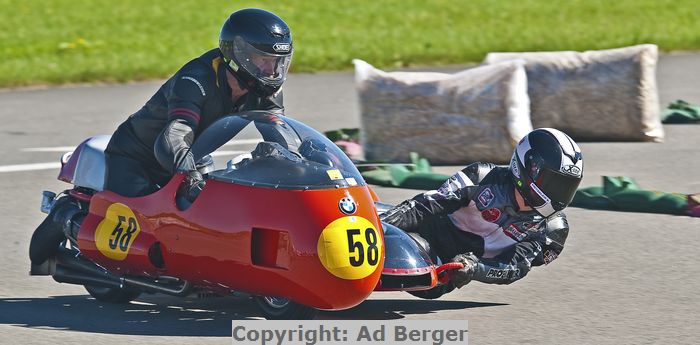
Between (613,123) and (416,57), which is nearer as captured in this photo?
(613,123)

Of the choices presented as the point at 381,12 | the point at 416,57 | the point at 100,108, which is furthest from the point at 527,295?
the point at 381,12

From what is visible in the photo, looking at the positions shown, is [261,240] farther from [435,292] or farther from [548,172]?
[548,172]

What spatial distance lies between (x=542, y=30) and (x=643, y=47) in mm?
8429

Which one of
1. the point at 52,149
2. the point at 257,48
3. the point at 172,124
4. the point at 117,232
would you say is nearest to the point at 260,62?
the point at 257,48

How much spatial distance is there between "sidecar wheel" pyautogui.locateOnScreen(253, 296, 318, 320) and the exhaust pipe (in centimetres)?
45

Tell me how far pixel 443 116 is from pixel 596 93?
80.1 inches

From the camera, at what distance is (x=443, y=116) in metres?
13.2

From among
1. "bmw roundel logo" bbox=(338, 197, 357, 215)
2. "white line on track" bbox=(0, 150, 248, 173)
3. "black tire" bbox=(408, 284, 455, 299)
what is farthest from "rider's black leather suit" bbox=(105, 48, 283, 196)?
"white line on track" bbox=(0, 150, 248, 173)

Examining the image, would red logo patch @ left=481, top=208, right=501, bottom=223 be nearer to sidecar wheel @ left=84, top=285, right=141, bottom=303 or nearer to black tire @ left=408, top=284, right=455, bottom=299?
black tire @ left=408, top=284, right=455, bottom=299

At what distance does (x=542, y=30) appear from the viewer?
75.3ft

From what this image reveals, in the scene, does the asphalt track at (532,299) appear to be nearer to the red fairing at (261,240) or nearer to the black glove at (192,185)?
the red fairing at (261,240)

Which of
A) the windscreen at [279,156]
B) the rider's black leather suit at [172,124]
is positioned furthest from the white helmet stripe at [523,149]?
the rider's black leather suit at [172,124]

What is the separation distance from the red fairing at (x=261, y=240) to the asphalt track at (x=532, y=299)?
0.37 metres

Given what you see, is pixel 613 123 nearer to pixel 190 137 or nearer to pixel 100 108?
pixel 100 108
